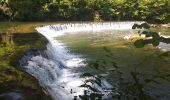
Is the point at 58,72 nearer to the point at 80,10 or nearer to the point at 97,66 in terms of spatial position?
the point at 97,66

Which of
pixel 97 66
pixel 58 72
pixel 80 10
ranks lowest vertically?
pixel 58 72

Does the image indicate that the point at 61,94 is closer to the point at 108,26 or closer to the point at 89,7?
the point at 108,26

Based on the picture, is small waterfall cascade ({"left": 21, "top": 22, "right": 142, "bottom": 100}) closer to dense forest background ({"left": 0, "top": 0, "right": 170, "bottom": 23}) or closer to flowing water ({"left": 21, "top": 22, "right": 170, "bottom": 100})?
flowing water ({"left": 21, "top": 22, "right": 170, "bottom": 100})

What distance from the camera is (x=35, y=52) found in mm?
9914

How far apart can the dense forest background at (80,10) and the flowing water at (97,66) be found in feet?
16.6

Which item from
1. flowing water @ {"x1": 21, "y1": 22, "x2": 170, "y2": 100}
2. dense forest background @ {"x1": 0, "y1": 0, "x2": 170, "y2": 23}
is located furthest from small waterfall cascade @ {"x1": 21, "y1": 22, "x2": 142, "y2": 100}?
dense forest background @ {"x1": 0, "y1": 0, "x2": 170, "y2": 23}

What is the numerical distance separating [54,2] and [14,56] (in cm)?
1861

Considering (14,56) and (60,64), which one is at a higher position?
(14,56)

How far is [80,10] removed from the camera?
88.8 feet

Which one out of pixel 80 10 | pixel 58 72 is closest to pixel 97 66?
pixel 58 72

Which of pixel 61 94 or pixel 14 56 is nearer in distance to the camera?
pixel 61 94

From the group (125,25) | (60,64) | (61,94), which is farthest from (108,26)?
(61,94)

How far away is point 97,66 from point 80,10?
24.1 meters

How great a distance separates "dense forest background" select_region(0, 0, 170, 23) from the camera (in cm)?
2648
